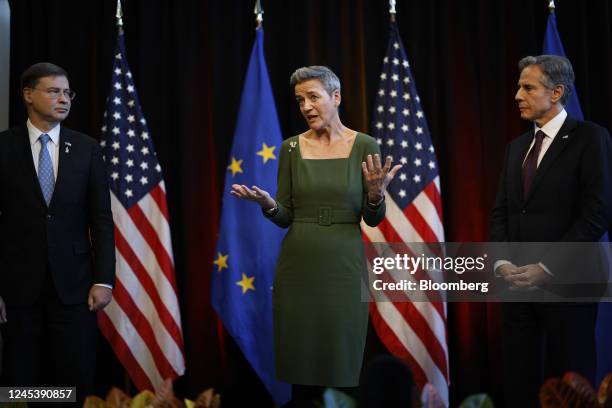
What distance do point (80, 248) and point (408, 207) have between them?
184 centimetres

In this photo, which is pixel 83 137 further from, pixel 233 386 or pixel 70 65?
pixel 233 386

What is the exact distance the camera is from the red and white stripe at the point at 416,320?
3766 millimetres

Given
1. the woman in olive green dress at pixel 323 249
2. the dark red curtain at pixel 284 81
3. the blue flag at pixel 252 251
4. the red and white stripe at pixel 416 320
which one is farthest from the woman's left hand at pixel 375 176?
the dark red curtain at pixel 284 81

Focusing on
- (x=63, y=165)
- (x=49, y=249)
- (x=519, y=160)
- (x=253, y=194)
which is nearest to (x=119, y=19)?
(x=63, y=165)

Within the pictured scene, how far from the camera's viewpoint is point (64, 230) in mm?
2938

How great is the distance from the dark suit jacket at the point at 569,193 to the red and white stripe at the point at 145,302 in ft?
6.59

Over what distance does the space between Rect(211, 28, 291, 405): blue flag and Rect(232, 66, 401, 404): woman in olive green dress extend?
1.11m

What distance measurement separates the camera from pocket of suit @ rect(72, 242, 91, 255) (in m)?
2.95

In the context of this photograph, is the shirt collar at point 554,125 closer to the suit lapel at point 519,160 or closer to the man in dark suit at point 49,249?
the suit lapel at point 519,160

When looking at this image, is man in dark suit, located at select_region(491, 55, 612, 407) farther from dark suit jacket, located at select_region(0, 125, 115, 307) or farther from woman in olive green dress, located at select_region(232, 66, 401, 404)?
dark suit jacket, located at select_region(0, 125, 115, 307)

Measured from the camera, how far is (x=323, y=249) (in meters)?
2.68

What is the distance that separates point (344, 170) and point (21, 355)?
1.63 meters

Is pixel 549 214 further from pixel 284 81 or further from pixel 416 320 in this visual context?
pixel 284 81

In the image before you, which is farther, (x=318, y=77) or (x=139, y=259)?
(x=139, y=259)
